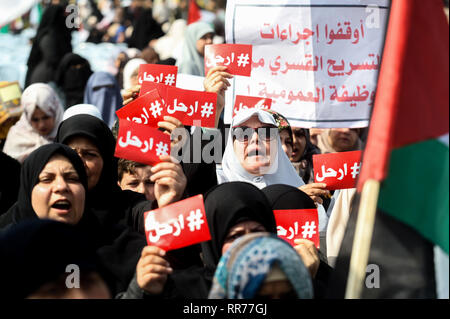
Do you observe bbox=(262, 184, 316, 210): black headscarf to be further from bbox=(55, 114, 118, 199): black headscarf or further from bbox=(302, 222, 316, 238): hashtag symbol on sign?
bbox=(55, 114, 118, 199): black headscarf

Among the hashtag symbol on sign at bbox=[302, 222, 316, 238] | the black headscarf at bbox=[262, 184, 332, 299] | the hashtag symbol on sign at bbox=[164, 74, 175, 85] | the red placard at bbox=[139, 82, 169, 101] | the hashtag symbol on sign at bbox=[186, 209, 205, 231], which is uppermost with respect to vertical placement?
the hashtag symbol on sign at bbox=[164, 74, 175, 85]

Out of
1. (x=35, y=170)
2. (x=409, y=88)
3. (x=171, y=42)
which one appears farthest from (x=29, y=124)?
(x=171, y=42)

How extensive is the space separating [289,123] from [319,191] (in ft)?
3.14

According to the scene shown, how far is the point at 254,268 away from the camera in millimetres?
2307

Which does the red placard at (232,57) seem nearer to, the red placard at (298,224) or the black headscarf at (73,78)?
the red placard at (298,224)

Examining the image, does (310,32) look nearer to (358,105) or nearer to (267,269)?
(358,105)

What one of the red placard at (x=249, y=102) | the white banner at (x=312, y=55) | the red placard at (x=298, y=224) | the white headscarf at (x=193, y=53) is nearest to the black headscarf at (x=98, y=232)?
the red placard at (x=298, y=224)

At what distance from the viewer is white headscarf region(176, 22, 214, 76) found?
24.1 feet

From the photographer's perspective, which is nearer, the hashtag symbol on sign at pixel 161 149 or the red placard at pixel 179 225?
the red placard at pixel 179 225

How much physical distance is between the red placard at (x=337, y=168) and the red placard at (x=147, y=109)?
2.73ft

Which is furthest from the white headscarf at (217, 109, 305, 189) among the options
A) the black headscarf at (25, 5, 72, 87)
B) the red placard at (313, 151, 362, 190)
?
the black headscarf at (25, 5, 72, 87)

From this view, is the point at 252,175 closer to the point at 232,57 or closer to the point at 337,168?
the point at 337,168

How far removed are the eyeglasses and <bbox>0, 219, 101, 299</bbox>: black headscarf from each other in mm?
1964

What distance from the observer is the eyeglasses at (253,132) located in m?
4.13
